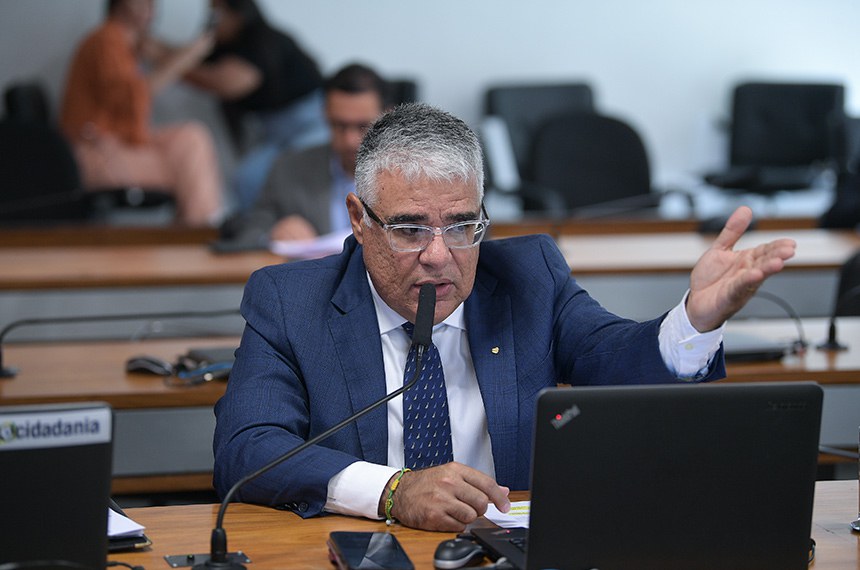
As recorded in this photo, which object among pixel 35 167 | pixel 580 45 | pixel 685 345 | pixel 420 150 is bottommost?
pixel 35 167

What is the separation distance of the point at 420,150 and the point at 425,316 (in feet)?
0.91

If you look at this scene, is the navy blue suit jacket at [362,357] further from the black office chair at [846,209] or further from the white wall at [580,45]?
the white wall at [580,45]

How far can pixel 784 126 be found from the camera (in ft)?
24.4

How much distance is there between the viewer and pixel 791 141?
7465 mm

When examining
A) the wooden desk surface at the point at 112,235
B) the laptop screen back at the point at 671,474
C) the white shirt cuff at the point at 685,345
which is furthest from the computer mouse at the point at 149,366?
the wooden desk surface at the point at 112,235

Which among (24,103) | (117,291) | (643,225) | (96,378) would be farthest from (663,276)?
(24,103)

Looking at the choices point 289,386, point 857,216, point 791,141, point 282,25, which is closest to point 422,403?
point 289,386

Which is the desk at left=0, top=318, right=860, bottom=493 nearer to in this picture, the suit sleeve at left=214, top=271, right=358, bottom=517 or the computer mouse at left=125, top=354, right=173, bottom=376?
the computer mouse at left=125, top=354, right=173, bottom=376

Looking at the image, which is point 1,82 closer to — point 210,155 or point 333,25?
point 210,155

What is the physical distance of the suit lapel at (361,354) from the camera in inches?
75.4

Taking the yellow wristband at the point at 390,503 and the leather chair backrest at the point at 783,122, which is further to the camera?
the leather chair backrest at the point at 783,122

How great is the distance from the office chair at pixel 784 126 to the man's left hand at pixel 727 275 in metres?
5.83

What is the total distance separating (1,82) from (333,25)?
6.36ft

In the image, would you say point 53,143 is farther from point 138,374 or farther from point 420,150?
point 420,150
